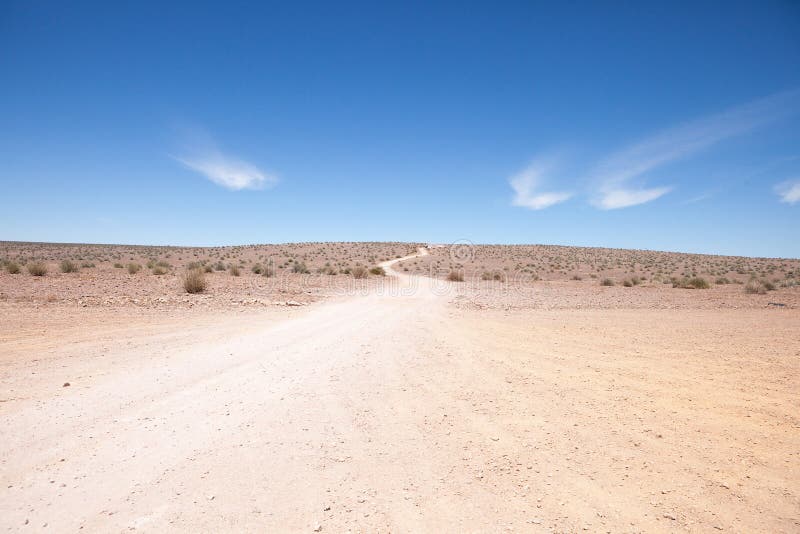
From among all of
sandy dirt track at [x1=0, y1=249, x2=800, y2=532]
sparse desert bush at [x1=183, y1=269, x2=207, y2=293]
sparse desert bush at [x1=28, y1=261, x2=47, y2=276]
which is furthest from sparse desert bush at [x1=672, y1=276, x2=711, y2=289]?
sparse desert bush at [x1=28, y1=261, x2=47, y2=276]

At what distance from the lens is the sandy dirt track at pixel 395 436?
3.16 metres

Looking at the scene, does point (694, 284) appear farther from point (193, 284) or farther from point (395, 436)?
point (193, 284)

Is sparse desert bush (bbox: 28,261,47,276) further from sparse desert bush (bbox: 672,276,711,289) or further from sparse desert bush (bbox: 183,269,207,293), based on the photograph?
sparse desert bush (bbox: 672,276,711,289)

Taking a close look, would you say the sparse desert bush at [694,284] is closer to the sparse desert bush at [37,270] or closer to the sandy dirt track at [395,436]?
the sandy dirt track at [395,436]

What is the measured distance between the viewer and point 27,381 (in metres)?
5.78

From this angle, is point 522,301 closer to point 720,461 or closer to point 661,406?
point 661,406

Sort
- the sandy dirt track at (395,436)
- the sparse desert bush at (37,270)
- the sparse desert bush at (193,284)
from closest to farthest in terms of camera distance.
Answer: the sandy dirt track at (395,436) < the sparse desert bush at (193,284) < the sparse desert bush at (37,270)

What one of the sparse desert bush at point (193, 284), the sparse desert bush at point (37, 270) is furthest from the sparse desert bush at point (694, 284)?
the sparse desert bush at point (37, 270)

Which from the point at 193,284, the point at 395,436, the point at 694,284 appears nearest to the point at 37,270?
the point at 193,284

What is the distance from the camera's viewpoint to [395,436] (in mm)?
4398

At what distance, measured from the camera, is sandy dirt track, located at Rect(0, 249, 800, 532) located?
316cm

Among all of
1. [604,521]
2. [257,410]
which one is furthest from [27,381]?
[604,521]

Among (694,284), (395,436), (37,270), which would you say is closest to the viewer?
(395,436)

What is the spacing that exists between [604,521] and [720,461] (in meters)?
1.76
